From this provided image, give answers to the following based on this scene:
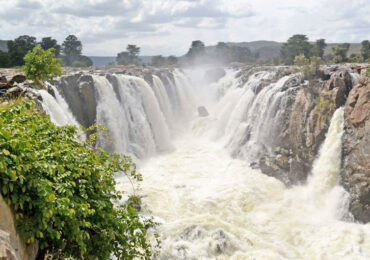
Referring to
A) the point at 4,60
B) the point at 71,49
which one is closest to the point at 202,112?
the point at 4,60

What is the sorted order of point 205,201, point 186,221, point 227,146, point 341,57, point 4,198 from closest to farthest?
point 4,198 < point 186,221 < point 205,201 < point 227,146 < point 341,57

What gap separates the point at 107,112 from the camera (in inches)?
958

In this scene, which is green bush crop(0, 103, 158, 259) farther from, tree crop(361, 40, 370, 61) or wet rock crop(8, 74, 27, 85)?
tree crop(361, 40, 370, 61)

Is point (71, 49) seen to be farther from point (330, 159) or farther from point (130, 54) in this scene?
point (330, 159)

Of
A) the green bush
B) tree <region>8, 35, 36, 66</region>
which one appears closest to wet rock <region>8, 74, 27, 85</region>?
the green bush

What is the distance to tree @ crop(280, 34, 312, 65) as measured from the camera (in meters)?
79.5

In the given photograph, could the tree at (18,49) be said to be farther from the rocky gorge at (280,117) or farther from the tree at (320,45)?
the tree at (320,45)

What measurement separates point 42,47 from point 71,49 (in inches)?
1133

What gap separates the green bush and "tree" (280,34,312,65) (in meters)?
76.4

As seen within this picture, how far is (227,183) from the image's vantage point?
20.8 meters

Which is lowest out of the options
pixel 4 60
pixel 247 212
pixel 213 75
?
pixel 247 212

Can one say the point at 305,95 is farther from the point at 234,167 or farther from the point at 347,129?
the point at 234,167

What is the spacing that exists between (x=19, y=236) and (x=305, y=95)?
20831mm

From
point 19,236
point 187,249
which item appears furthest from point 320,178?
point 19,236
